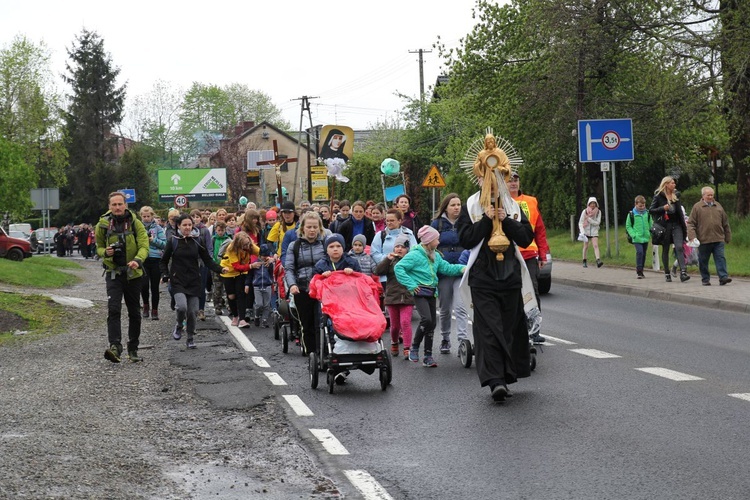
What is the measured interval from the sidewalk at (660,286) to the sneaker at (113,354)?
9538 mm

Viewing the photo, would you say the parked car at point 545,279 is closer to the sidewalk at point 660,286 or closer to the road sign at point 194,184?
the sidewalk at point 660,286

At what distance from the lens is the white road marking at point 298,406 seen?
9.06 m

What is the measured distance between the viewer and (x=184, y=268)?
15141 millimetres

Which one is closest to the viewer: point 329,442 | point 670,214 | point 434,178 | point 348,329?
point 329,442

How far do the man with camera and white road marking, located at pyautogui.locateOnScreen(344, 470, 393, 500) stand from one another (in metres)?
6.54

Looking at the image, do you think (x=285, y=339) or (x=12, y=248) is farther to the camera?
(x=12, y=248)

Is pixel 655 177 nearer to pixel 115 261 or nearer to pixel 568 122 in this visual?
pixel 568 122

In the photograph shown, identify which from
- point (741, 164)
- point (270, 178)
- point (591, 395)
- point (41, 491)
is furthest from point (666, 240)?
point (270, 178)

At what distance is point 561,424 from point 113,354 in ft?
20.6

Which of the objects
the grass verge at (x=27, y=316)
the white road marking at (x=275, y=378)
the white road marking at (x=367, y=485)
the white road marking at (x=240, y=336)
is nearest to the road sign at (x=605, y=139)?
the white road marking at (x=240, y=336)

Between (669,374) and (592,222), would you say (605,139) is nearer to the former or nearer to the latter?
(592,222)

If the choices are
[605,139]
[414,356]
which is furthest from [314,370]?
[605,139]

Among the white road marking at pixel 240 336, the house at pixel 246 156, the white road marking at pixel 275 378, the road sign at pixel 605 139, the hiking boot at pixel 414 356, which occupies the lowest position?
the white road marking at pixel 240 336

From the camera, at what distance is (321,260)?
37.0 feet
